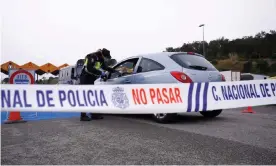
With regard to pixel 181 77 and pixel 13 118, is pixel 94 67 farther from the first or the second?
pixel 181 77

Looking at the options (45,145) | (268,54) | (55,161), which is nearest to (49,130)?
(45,145)

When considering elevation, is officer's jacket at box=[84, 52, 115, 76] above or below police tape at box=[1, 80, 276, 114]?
above

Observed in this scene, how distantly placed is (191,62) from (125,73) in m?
1.87

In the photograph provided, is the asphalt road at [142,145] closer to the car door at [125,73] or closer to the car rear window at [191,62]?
the car rear window at [191,62]

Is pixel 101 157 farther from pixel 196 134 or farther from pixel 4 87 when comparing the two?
pixel 196 134

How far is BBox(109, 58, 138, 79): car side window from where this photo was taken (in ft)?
21.7

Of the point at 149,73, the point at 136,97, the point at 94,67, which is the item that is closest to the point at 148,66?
the point at 149,73

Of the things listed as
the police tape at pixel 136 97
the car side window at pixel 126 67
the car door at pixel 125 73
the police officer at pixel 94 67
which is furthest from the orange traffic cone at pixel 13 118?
the police tape at pixel 136 97

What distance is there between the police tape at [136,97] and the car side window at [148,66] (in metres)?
1.45

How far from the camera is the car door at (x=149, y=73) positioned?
5536 mm

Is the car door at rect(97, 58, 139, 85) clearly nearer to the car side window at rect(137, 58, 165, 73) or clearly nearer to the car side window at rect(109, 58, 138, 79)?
the car side window at rect(109, 58, 138, 79)

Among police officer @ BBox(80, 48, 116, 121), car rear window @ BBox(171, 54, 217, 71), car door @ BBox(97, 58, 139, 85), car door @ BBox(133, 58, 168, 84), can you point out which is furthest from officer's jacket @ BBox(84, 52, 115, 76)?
car rear window @ BBox(171, 54, 217, 71)

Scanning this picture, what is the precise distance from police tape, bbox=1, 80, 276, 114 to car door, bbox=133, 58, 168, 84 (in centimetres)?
122

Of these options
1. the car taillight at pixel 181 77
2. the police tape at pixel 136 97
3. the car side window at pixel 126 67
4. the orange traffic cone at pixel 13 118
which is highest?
the car side window at pixel 126 67
